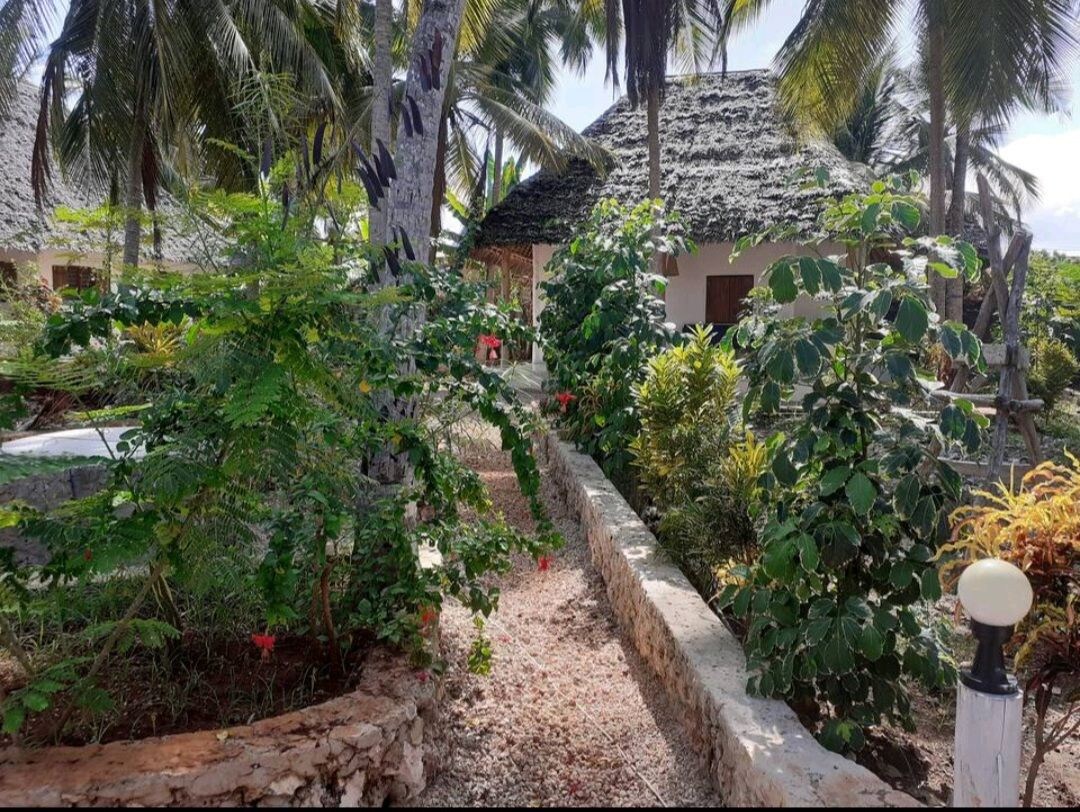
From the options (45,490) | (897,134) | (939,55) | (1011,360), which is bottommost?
(45,490)

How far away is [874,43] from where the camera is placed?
350 inches

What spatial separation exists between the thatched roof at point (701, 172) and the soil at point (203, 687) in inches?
333

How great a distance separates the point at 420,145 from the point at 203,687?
2.20m

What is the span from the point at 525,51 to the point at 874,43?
14.6 meters

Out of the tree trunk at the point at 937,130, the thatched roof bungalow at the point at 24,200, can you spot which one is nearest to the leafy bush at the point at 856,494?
the tree trunk at the point at 937,130

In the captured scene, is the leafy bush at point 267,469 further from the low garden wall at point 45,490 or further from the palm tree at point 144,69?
the palm tree at point 144,69

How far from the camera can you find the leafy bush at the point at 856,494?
2137mm

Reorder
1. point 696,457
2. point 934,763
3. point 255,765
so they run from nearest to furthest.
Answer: point 255,765 < point 934,763 < point 696,457

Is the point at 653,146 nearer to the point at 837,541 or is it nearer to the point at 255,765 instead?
the point at 837,541

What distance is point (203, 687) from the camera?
229 cm

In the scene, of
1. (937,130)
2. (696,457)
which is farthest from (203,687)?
(937,130)

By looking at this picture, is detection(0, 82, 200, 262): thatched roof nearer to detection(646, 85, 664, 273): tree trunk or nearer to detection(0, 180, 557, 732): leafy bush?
detection(646, 85, 664, 273): tree trunk

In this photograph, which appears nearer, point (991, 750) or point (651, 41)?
point (991, 750)

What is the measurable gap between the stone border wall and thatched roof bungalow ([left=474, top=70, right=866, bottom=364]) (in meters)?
7.31
